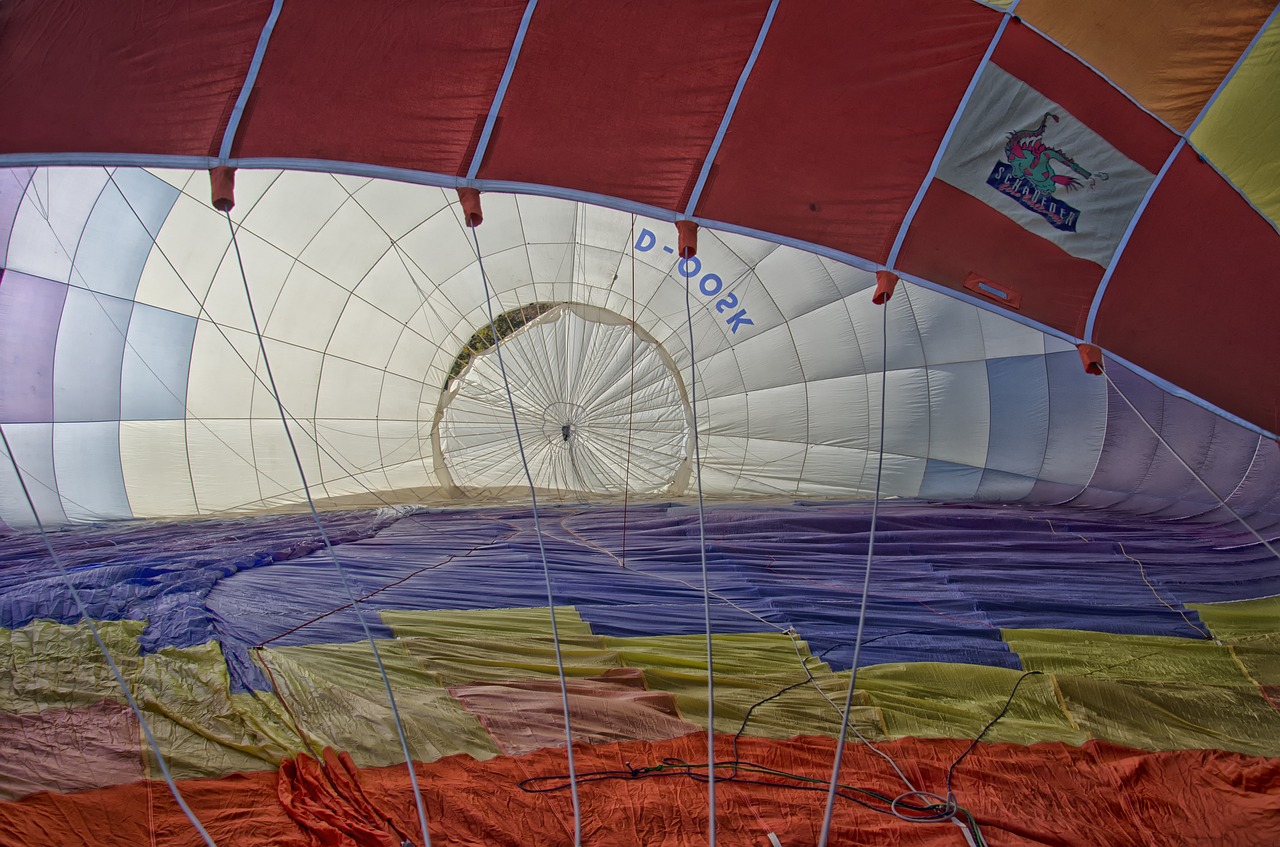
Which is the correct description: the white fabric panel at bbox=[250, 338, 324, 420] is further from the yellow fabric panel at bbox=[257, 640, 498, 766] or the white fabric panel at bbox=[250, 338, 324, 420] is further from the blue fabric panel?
the yellow fabric panel at bbox=[257, 640, 498, 766]

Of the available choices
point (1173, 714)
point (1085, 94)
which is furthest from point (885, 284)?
point (1173, 714)

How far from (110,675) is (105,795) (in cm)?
66

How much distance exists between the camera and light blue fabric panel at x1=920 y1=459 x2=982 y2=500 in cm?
550

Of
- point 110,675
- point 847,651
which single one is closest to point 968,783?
point 847,651

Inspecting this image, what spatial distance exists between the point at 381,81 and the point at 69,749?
1.93 meters

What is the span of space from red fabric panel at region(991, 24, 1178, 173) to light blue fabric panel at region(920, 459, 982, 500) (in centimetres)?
279

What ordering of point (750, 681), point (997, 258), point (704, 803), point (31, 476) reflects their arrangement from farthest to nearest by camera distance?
point (31, 476) → point (997, 258) → point (750, 681) → point (704, 803)

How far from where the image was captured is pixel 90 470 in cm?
546

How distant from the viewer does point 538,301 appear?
5.65 metres

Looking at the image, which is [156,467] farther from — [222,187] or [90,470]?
[222,187]

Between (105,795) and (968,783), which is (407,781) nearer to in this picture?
(105,795)

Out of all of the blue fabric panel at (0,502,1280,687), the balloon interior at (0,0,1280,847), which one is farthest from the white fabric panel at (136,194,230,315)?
the blue fabric panel at (0,502,1280,687)

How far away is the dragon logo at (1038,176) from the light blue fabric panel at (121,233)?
4297 millimetres

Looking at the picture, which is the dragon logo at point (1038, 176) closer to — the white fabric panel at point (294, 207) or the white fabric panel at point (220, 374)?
the white fabric panel at point (294, 207)
